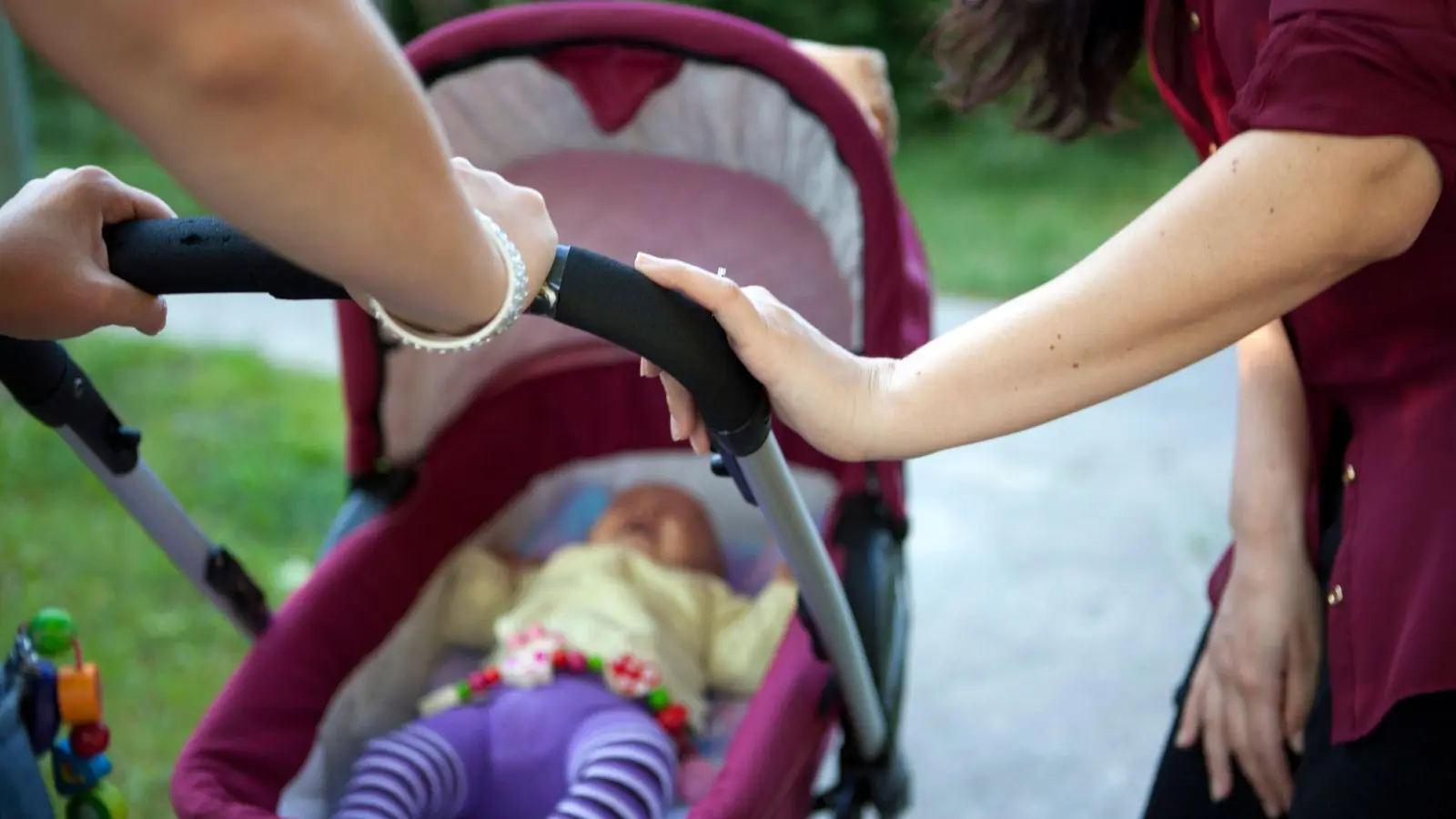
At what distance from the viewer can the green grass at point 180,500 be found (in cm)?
203

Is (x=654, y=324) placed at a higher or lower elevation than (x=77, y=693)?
higher

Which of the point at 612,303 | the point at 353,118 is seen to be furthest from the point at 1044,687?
the point at 353,118

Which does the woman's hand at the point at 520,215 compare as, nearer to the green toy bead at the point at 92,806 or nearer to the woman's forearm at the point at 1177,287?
the woman's forearm at the point at 1177,287

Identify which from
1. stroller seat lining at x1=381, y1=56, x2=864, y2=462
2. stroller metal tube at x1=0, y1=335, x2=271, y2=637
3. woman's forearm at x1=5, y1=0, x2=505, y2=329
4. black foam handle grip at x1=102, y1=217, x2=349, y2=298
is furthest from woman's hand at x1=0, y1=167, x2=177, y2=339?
stroller seat lining at x1=381, y1=56, x2=864, y2=462

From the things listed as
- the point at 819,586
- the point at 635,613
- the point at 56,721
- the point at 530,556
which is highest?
the point at 819,586

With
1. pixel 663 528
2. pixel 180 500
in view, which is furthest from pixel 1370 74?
pixel 180 500

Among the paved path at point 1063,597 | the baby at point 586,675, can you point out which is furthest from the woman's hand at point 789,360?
the paved path at point 1063,597

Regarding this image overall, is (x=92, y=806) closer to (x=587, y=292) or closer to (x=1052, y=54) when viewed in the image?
(x=587, y=292)

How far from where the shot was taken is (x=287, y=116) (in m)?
0.51

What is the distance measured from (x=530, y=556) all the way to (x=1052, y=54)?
3.29 ft

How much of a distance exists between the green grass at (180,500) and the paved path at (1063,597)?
306mm

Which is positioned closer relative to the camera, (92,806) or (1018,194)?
(92,806)

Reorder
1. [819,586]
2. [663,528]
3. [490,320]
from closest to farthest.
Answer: [490,320]
[819,586]
[663,528]

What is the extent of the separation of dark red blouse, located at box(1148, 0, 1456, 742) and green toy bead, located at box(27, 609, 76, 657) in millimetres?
1010
